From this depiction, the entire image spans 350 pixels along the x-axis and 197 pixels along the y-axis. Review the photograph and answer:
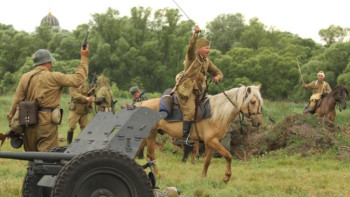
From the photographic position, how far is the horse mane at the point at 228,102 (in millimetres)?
11883

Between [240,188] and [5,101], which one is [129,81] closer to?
[5,101]

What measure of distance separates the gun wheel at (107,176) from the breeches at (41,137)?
2.62 metres

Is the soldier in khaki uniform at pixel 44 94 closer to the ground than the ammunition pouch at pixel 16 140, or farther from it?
farther from it

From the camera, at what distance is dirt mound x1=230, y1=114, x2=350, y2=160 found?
16219mm

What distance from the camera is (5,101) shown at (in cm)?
3278

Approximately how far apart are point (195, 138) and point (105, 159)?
6.80 m

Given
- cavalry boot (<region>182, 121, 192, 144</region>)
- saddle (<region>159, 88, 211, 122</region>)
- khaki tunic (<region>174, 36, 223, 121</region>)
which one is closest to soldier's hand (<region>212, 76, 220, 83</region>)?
khaki tunic (<region>174, 36, 223, 121</region>)

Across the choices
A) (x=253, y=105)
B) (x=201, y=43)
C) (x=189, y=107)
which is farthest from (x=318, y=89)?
(x=201, y=43)

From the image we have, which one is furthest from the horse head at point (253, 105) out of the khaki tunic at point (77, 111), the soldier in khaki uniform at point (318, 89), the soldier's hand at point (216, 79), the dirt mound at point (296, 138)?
the soldier in khaki uniform at point (318, 89)

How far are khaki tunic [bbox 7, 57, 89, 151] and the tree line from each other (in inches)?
1955

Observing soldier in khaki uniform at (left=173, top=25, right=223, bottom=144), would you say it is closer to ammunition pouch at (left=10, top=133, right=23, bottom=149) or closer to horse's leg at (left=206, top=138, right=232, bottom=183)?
horse's leg at (left=206, top=138, right=232, bottom=183)

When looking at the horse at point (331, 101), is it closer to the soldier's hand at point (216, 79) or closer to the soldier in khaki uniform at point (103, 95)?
the soldier in khaki uniform at point (103, 95)

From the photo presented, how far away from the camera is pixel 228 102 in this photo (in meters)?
12.1

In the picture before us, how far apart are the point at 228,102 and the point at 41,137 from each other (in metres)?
4.83
